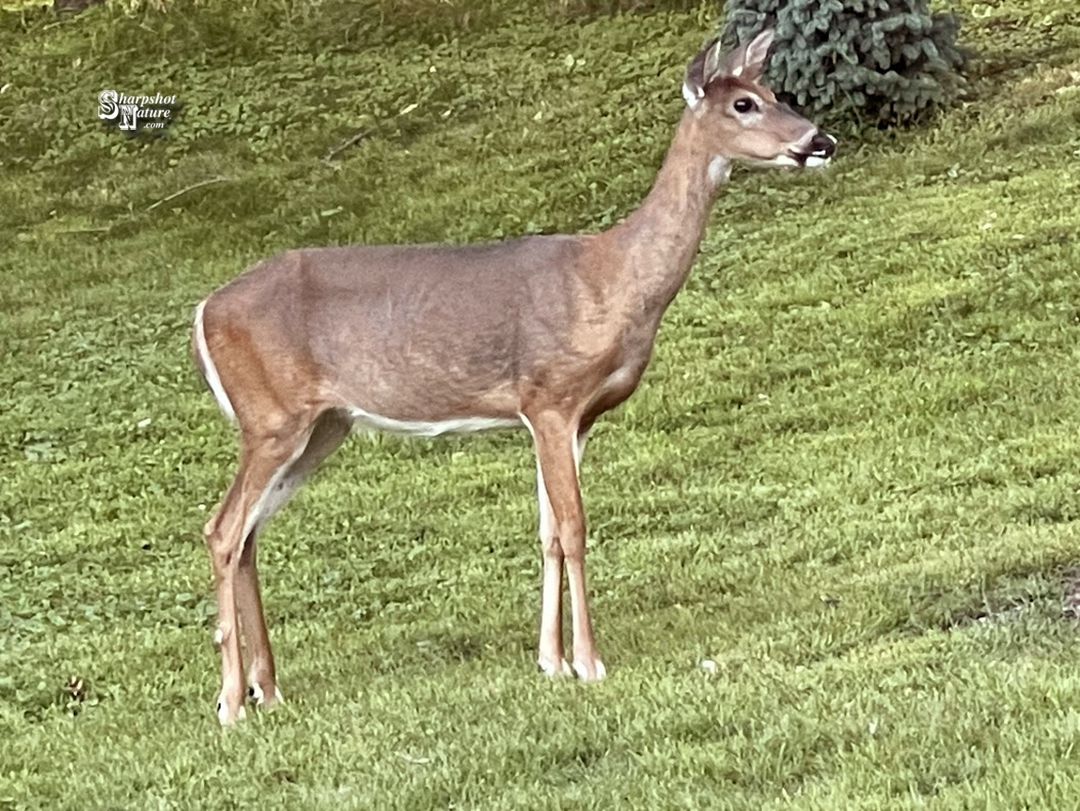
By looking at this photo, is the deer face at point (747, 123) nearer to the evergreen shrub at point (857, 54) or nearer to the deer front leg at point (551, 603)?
the deer front leg at point (551, 603)

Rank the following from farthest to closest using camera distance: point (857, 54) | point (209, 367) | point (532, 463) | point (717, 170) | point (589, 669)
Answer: point (857, 54) → point (532, 463) → point (209, 367) → point (717, 170) → point (589, 669)

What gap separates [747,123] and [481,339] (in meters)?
1.16

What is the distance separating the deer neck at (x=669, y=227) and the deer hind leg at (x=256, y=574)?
3.89 feet

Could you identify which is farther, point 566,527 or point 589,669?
point 566,527

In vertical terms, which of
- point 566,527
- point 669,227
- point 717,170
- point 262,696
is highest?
point 717,170

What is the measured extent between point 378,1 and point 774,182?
6847 mm

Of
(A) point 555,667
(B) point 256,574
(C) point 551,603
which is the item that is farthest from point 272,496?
(A) point 555,667

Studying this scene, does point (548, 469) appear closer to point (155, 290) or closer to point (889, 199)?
point (889, 199)

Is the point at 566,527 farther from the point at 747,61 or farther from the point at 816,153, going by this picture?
the point at 747,61

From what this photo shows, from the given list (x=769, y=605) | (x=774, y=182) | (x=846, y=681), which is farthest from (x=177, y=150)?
(x=846, y=681)

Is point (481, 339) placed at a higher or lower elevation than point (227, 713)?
higher

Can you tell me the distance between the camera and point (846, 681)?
552cm

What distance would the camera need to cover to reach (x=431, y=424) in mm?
6684

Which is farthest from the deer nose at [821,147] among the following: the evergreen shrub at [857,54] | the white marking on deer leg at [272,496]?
the evergreen shrub at [857,54]
